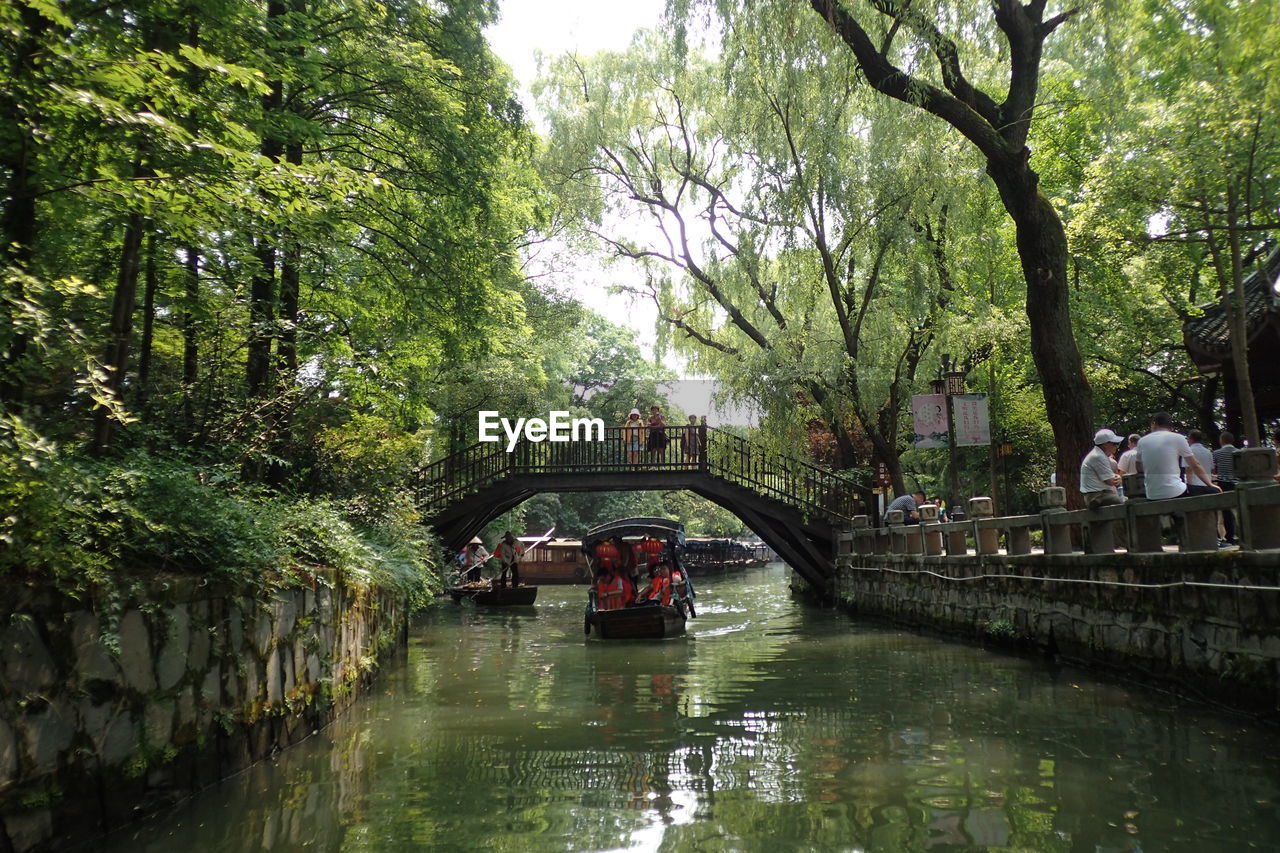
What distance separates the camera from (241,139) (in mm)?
6859

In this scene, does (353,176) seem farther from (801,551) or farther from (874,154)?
(801,551)

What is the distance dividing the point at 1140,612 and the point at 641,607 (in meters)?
8.60

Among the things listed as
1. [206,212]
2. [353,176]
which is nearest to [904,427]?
[353,176]

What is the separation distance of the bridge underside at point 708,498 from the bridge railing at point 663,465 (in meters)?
0.15

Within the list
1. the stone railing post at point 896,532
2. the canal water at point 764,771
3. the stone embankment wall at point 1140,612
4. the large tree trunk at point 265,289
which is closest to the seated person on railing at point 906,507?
the stone railing post at point 896,532

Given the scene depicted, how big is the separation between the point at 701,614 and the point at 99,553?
718 inches

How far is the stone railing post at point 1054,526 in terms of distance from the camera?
438 inches

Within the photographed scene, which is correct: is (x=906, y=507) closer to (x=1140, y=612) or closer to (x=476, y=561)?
(x=1140, y=612)

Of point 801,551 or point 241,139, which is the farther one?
point 801,551

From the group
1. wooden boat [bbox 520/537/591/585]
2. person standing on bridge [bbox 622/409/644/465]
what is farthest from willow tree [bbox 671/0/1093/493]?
wooden boat [bbox 520/537/591/585]

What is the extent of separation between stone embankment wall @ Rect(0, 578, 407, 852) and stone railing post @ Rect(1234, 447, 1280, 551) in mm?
7674

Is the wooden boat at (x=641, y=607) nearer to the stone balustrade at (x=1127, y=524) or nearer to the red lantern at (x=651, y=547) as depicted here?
the red lantern at (x=651, y=547)

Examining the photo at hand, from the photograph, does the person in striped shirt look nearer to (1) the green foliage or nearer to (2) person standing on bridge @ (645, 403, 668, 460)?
(1) the green foliage

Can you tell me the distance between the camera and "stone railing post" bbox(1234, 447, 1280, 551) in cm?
734
